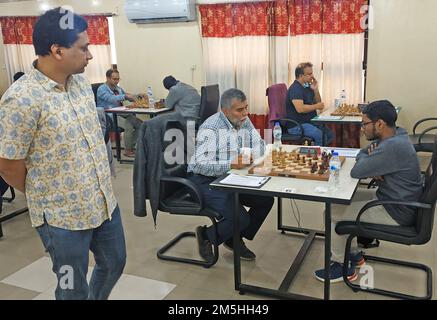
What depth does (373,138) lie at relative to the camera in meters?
2.38

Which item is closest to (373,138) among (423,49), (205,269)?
(205,269)

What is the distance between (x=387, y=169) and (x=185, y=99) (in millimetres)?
3062

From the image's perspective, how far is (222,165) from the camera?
2.66m

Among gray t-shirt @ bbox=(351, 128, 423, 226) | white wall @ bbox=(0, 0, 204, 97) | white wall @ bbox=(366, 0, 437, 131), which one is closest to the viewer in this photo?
gray t-shirt @ bbox=(351, 128, 423, 226)

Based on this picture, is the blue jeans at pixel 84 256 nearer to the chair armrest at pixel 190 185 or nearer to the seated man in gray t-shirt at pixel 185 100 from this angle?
the chair armrest at pixel 190 185

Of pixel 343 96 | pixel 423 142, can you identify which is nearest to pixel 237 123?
pixel 423 142

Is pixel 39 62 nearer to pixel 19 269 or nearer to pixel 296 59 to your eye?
pixel 19 269

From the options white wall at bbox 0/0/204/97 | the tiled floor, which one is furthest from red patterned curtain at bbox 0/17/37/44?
the tiled floor

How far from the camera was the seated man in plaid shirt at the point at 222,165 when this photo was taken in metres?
2.61

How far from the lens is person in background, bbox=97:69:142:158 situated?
18.6 feet

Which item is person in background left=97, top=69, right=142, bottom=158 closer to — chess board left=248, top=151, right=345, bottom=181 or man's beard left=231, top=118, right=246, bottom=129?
man's beard left=231, top=118, right=246, bottom=129

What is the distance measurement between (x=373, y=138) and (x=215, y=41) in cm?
375

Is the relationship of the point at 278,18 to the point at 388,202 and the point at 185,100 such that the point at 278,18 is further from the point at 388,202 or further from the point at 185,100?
the point at 388,202

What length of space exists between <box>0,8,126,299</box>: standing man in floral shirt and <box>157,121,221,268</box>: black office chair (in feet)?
3.23
